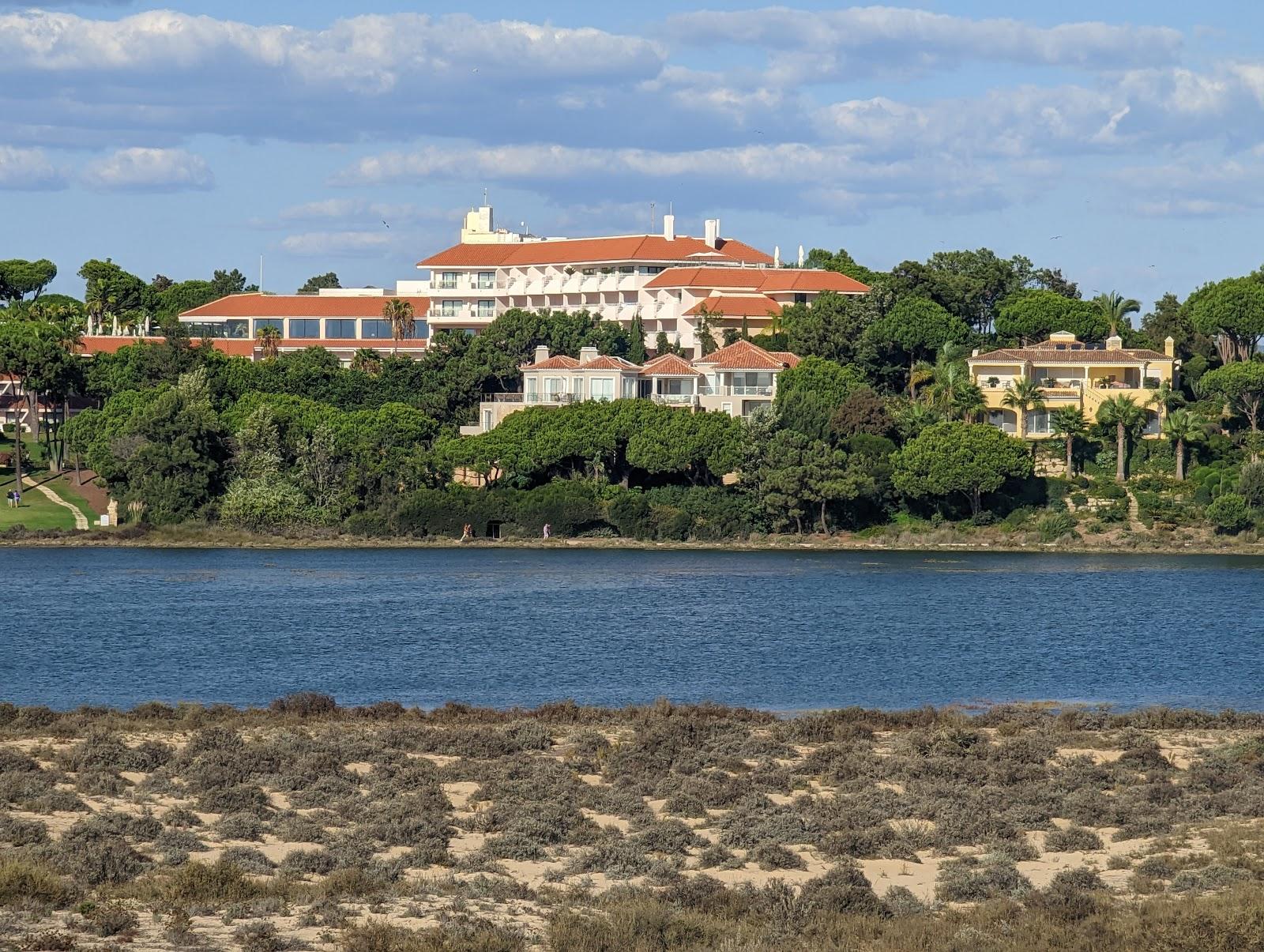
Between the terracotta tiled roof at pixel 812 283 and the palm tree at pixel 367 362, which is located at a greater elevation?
the terracotta tiled roof at pixel 812 283

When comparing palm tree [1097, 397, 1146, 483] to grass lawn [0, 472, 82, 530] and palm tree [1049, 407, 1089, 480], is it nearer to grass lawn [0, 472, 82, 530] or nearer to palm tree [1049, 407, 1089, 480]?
palm tree [1049, 407, 1089, 480]

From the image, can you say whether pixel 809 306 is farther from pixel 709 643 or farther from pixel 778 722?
pixel 778 722

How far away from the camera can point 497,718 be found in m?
40.8

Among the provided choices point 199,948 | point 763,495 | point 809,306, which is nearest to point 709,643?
point 763,495

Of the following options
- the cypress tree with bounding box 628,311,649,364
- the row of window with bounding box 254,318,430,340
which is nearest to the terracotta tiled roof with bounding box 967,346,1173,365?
the cypress tree with bounding box 628,311,649,364

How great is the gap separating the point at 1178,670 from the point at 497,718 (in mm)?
22346

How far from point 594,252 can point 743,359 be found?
115 ft

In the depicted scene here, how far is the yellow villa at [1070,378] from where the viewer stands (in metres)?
101

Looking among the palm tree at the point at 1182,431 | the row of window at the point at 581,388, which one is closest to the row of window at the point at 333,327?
the row of window at the point at 581,388

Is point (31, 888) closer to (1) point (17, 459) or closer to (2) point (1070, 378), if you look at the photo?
(1) point (17, 459)

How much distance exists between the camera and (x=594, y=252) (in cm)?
14075

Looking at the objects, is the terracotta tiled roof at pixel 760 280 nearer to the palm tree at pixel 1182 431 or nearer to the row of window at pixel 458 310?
the row of window at pixel 458 310

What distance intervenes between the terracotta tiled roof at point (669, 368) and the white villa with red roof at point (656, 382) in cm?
4

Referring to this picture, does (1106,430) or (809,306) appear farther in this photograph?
(809,306)
